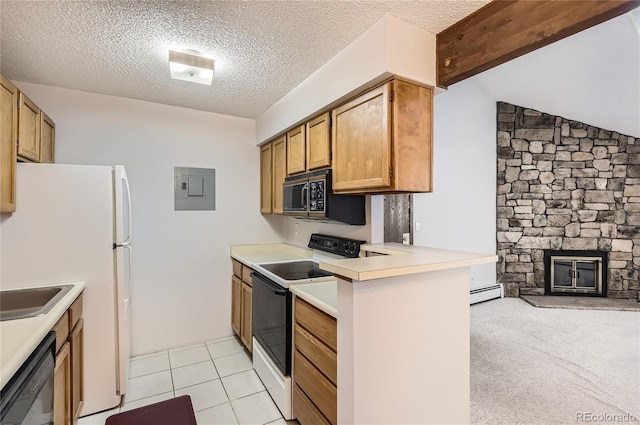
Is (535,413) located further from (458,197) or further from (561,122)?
(561,122)

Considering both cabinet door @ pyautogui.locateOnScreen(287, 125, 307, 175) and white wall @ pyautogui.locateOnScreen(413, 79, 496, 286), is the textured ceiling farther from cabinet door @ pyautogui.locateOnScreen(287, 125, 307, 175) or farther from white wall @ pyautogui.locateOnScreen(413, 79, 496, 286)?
white wall @ pyautogui.locateOnScreen(413, 79, 496, 286)

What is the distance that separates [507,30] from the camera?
1468 mm

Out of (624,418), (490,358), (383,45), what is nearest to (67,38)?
(383,45)

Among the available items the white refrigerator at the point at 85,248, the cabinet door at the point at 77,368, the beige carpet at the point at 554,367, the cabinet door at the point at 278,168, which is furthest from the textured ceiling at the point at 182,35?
the beige carpet at the point at 554,367

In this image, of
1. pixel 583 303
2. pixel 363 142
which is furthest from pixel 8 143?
pixel 583 303

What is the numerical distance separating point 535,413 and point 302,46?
2.83 meters

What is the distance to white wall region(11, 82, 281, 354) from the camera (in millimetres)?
2717

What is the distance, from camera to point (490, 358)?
2771mm

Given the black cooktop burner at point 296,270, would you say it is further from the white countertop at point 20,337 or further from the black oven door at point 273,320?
the white countertop at point 20,337

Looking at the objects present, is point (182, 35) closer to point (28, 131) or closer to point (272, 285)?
point (28, 131)

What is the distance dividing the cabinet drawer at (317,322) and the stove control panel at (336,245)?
2.15ft

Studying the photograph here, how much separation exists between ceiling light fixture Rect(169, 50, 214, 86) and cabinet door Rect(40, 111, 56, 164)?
115 centimetres

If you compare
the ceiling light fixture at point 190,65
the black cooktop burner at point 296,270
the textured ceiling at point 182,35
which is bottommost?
the black cooktop burner at point 296,270

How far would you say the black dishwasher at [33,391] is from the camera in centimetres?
105
